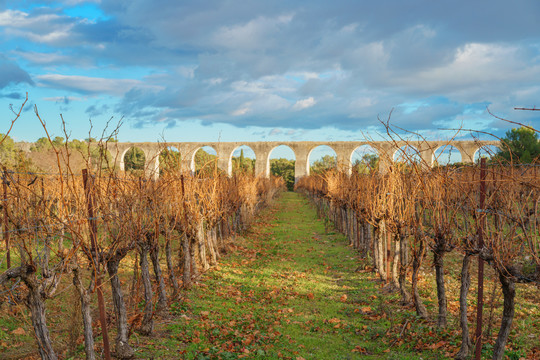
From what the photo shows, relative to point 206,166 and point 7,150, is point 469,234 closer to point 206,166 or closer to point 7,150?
point 206,166

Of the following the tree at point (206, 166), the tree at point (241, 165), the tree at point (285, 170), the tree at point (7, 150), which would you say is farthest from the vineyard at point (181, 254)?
the tree at point (285, 170)

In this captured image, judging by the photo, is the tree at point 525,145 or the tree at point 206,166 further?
the tree at point 525,145

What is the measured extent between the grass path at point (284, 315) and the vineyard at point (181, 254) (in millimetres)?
104

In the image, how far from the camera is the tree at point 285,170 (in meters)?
63.3

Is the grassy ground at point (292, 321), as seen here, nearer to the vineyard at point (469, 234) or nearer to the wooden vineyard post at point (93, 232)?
the vineyard at point (469, 234)

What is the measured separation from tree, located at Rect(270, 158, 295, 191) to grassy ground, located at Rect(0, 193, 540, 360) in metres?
51.2

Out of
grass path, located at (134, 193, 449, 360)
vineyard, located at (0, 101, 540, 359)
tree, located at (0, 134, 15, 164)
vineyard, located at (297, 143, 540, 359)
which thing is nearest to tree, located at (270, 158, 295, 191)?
tree, located at (0, 134, 15, 164)

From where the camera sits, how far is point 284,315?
805 cm

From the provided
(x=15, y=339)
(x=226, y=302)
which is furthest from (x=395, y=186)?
(x=15, y=339)

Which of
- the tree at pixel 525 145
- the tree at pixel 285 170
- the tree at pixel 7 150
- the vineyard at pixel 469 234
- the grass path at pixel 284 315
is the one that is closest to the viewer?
the vineyard at pixel 469 234

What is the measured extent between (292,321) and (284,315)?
0.35 meters

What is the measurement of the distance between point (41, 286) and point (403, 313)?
6231mm

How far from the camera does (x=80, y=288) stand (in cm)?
473

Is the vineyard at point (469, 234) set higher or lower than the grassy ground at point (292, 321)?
higher
